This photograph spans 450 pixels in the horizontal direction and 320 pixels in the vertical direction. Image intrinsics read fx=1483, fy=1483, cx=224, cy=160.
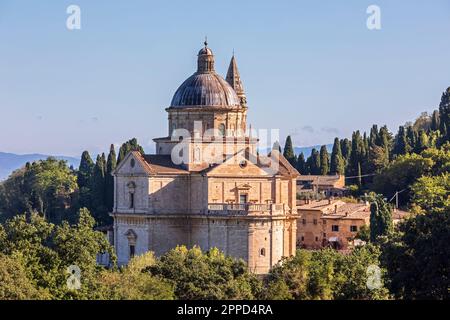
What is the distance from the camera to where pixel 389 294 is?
47.9m

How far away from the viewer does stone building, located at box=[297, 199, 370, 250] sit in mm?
86188

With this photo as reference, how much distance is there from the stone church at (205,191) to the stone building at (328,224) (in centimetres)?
1893

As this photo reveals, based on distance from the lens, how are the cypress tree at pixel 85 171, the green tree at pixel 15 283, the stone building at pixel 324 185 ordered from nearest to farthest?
the green tree at pixel 15 283 → the cypress tree at pixel 85 171 → the stone building at pixel 324 185

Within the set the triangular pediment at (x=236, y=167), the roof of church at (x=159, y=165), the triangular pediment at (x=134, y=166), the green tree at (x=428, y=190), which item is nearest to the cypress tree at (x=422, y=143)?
the green tree at (x=428, y=190)

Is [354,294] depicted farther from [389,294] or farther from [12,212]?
[12,212]

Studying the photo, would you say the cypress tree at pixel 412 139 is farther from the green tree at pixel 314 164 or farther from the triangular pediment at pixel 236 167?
the triangular pediment at pixel 236 167

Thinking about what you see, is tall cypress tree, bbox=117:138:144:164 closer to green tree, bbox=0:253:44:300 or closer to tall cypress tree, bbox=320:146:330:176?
tall cypress tree, bbox=320:146:330:176

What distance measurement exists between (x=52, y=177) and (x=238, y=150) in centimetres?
4248

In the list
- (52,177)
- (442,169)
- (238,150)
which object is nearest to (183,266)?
(238,150)

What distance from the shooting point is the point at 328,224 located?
8725cm

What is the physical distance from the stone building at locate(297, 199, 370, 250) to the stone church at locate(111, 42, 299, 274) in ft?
62.1

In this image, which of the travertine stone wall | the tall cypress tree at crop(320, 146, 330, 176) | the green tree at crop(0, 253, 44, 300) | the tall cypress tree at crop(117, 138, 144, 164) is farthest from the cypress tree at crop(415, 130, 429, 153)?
the green tree at crop(0, 253, 44, 300)

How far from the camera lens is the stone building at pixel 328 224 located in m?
→ 86.2

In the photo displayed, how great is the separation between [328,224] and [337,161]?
1927 centimetres
